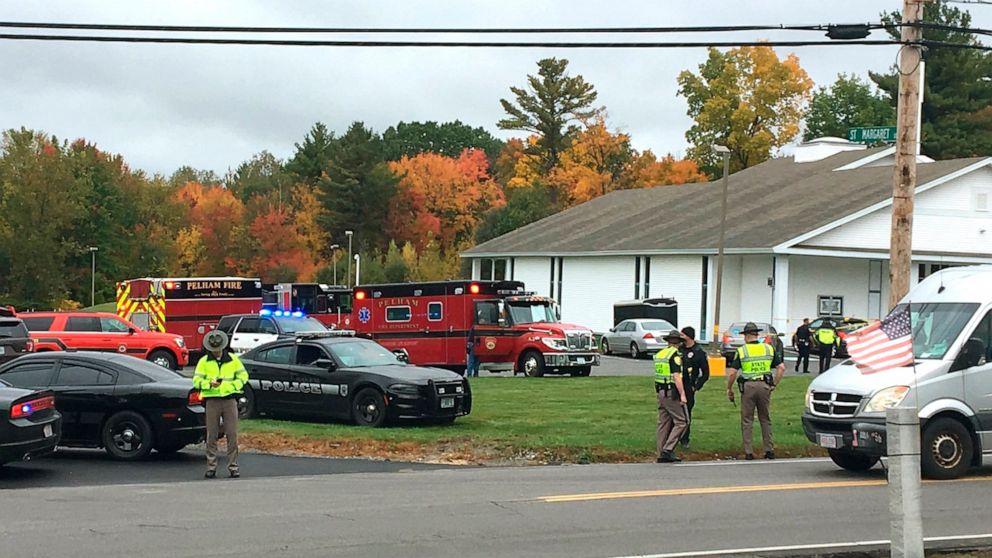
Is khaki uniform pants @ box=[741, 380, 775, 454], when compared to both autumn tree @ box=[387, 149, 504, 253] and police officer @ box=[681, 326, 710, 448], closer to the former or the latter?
police officer @ box=[681, 326, 710, 448]

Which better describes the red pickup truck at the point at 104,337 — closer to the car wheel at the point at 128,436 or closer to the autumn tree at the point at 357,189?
the car wheel at the point at 128,436

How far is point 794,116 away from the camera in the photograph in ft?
266

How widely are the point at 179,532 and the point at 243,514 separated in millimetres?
1088

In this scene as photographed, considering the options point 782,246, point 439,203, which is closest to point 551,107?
point 439,203

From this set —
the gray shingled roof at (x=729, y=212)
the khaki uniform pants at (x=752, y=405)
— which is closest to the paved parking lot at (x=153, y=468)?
the khaki uniform pants at (x=752, y=405)

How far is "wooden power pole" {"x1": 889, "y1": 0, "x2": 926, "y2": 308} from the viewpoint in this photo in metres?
18.6

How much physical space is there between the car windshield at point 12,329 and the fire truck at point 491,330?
32.3 feet

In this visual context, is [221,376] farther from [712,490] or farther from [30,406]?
[712,490]

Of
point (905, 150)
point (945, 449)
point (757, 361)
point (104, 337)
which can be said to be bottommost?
point (945, 449)

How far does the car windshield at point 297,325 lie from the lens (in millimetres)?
37125

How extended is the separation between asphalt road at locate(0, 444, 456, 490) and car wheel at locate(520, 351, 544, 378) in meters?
14.8

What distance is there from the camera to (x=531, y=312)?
Result: 3397 centimetres

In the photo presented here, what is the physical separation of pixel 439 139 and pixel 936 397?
120 metres

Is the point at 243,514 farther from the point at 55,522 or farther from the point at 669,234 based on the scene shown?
the point at 669,234
